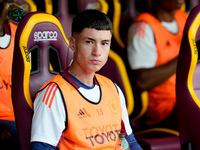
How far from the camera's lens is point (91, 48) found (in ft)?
4.45

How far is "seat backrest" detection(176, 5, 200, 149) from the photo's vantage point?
1.64 m

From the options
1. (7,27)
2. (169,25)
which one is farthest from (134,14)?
(7,27)

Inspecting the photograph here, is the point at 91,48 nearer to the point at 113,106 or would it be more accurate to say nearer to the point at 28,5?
the point at 113,106

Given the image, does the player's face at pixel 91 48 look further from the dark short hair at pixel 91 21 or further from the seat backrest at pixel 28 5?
the seat backrest at pixel 28 5

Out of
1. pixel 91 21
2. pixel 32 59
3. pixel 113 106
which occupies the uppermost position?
pixel 91 21

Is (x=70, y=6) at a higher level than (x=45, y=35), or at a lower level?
higher

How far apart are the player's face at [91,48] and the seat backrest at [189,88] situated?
0.43m

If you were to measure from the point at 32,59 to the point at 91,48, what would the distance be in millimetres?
304

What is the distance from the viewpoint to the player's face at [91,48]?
1.36 metres

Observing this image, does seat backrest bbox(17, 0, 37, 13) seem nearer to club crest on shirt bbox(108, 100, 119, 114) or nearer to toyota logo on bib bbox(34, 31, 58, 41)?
toyota logo on bib bbox(34, 31, 58, 41)

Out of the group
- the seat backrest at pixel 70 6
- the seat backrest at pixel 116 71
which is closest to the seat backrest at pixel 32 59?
the seat backrest at pixel 116 71

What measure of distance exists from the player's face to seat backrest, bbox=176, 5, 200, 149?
1.42 feet

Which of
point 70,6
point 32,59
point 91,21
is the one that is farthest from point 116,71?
point 91,21

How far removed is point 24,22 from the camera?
1.46 metres
